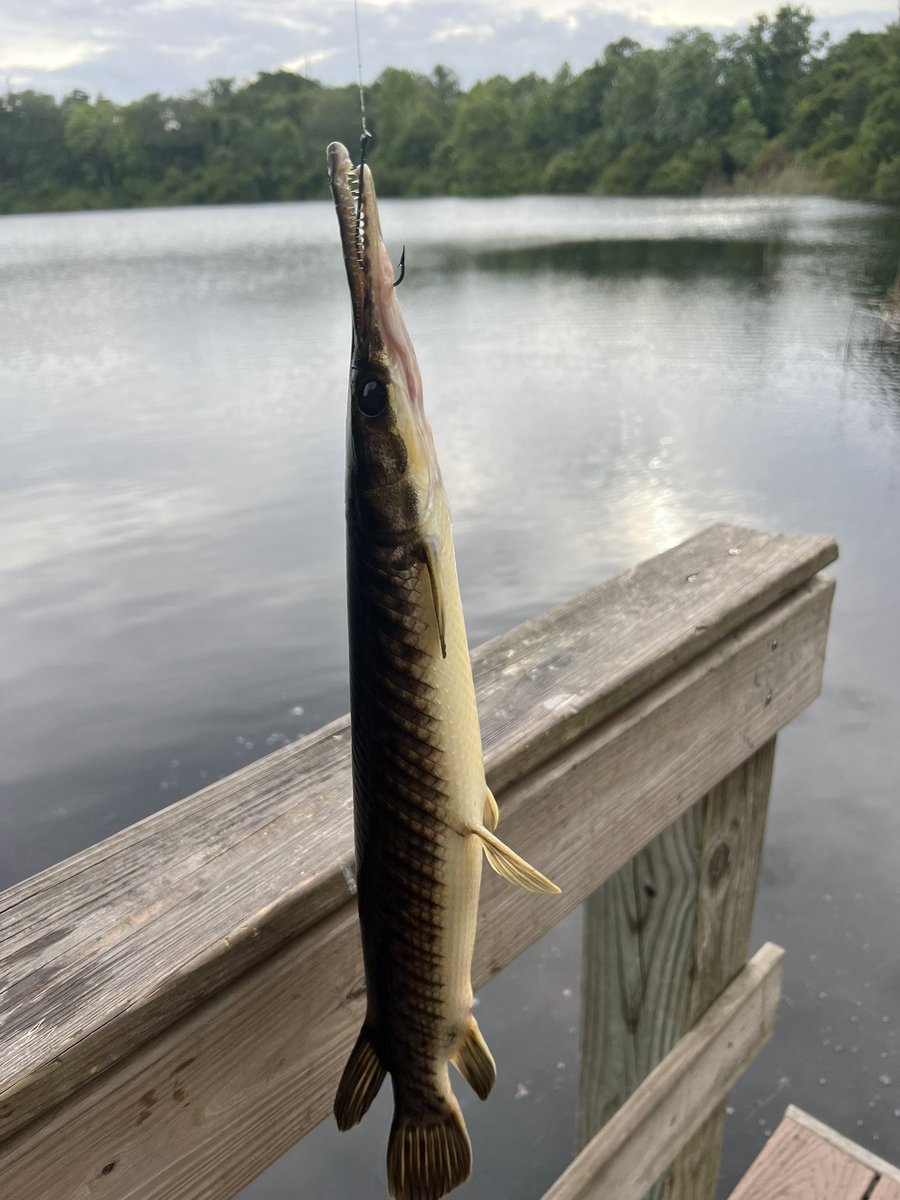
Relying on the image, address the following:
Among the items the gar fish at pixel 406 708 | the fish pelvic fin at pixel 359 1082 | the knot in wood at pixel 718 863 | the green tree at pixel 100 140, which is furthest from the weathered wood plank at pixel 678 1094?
the green tree at pixel 100 140

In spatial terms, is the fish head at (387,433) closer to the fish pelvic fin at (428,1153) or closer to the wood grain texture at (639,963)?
the fish pelvic fin at (428,1153)

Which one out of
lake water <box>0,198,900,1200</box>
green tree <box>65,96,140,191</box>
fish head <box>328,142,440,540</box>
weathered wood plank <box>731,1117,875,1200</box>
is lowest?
lake water <box>0,198,900,1200</box>

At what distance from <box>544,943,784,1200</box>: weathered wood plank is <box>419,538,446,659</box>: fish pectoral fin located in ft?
4.28

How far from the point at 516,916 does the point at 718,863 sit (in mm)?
800

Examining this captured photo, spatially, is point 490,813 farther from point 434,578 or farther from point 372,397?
point 372,397

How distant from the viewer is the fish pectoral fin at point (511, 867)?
0.86m

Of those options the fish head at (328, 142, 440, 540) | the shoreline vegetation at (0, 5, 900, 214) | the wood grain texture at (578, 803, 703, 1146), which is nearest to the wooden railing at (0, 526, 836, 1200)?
the wood grain texture at (578, 803, 703, 1146)

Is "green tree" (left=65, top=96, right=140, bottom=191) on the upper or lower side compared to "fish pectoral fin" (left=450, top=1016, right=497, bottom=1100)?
upper

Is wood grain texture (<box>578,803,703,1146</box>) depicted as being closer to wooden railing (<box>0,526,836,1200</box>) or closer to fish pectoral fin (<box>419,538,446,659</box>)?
wooden railing (<box>0,526,836,1200</box>)

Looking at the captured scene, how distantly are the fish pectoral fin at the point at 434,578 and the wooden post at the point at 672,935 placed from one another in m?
1.20

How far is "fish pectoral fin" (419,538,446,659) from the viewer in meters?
A: 0.83

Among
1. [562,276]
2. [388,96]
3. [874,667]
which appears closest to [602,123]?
[562,276]

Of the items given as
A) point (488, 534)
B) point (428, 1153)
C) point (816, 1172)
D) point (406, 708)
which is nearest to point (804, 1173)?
point (816, 1172)

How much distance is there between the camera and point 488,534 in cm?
970
